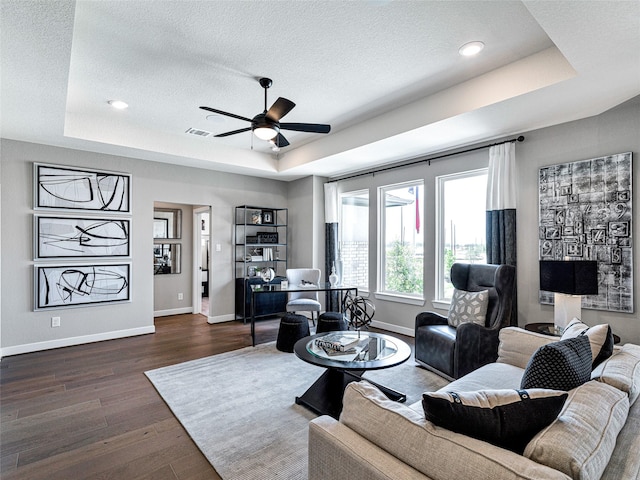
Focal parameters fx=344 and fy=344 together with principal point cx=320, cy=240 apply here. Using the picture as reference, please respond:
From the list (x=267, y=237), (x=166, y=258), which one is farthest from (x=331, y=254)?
(x=166, y=258)

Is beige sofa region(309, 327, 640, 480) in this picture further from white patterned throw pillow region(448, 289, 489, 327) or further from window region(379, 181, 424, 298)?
window region(379, 181, 424, 298)

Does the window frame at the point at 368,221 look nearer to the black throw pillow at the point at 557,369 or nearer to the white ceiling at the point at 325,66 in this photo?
the white ceiling at the point at 325,66

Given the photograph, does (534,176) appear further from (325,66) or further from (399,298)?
(325,66)

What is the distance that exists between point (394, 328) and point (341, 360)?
2.82m

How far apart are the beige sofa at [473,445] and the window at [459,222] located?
2.95 metres

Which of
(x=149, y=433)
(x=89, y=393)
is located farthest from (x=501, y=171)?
A: (x=89, y=393)

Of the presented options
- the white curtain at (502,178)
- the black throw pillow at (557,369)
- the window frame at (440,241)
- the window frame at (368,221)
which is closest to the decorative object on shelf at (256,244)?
the window frame at (368,221)

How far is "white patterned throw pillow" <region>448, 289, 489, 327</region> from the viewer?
336cm

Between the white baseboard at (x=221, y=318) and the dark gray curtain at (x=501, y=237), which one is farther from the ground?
the dark gray curtain at (x=501, y=237)

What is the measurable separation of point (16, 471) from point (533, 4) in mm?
3939

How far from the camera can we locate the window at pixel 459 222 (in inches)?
169

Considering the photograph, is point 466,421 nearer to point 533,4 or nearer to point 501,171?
point 533,4

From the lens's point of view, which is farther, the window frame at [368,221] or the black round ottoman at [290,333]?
the window frame at [368,221]

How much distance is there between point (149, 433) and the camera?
246 centimetres
